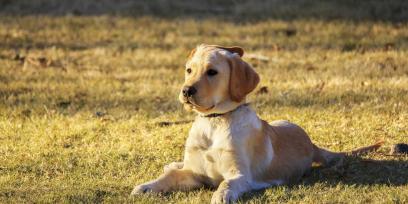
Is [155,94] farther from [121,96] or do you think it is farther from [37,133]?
[37,133]

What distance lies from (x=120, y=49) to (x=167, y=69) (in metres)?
1.94

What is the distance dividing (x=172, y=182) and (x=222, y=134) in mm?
537

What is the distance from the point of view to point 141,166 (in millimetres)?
7543

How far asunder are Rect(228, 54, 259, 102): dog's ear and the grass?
2.48 ft

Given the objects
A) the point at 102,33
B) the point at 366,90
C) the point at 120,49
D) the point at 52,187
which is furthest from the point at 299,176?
the point at 102,33

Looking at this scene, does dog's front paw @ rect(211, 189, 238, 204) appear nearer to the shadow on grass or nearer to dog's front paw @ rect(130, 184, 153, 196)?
dog's front paw @ rect(130, 184, 153, 196)

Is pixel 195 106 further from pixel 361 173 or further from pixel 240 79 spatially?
pixel 361 173

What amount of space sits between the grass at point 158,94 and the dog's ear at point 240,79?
76cm

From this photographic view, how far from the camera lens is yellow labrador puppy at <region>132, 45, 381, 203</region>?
6297mm

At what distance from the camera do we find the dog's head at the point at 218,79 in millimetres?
6266

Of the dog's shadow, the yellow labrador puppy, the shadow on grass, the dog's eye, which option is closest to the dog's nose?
the yellow labrador puppy

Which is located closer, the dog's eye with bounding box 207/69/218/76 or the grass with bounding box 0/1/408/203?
the dog's eye with bounding box 207/69/218/76

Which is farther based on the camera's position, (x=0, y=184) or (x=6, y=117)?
(x=6, y=117)

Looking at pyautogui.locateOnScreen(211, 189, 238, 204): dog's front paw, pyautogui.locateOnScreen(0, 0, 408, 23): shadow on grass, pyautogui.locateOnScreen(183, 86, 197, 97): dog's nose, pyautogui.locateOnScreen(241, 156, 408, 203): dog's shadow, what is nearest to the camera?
pyautogui.locateOnScreen(211, 189, 238, 204): dog's front paw
